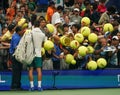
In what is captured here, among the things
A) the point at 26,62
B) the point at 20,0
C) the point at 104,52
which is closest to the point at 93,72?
the point at 104,52

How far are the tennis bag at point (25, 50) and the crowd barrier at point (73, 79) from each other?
0.88 m

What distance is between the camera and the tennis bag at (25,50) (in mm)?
19641

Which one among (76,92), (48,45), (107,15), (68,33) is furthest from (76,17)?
(76,92)

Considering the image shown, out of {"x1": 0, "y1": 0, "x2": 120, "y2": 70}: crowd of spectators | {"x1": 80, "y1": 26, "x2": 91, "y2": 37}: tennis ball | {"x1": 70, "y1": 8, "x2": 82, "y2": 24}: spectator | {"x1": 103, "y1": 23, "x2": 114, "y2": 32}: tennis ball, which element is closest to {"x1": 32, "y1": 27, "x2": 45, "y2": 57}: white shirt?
{"x1": 0, "y1": 0, "x2": 120, "y2": 70}: crowd of spectators

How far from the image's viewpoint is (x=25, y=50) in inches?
782

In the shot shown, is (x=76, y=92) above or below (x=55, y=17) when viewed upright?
below

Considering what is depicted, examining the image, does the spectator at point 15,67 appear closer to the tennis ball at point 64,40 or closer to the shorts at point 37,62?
the shorts at point 37,62

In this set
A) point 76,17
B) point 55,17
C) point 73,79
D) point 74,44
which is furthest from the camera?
point 76,17

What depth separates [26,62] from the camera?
64.4 feet

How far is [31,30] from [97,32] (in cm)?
230

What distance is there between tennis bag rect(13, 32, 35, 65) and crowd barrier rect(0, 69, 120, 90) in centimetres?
88

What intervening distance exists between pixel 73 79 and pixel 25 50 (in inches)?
76.6

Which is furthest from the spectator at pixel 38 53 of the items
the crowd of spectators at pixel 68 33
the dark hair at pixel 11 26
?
the dark hair at pixel 11 26

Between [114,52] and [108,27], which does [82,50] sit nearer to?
[114,52]
